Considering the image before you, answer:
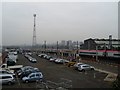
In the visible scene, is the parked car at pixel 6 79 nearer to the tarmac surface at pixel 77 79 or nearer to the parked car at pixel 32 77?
the tarmac surface at pixel 77 79

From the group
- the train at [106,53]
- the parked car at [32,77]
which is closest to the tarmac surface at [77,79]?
the parked car at [32,77]

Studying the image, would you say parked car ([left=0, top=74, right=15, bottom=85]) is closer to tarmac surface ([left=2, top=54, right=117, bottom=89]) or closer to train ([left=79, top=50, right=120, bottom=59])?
tarmac surface ([left=2, top=54, right=117, bottom=89])

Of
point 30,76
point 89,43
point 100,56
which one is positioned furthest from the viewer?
point 89,43

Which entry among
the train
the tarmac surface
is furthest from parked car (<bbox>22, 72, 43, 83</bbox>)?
the train

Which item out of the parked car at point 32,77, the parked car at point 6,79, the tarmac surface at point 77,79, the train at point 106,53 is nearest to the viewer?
the tarmac surface at point 77,79

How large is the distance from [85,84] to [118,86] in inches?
329

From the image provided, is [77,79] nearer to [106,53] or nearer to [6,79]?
[6,79]

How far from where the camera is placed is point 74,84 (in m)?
19.3

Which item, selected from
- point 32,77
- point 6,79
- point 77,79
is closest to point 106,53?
point 77,79

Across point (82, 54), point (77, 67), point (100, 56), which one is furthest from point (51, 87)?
point (82, 54)

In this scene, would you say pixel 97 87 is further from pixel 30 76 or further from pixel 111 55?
pixel 111 55

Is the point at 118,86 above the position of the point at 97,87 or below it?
above

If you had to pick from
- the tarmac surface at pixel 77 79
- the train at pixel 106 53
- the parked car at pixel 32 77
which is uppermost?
the train at pixel 106 53

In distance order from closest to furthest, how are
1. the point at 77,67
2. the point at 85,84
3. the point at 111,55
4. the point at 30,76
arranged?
the point at 85,84 < the point at 30,76 < the point at 77,67 < the point at 111,55
